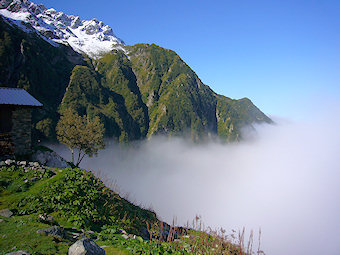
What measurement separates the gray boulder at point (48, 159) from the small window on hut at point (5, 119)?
15.3ft

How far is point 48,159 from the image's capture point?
30.6 m

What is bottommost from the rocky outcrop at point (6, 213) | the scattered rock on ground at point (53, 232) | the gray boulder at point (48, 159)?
the rocky outcrop at point (6, 213)

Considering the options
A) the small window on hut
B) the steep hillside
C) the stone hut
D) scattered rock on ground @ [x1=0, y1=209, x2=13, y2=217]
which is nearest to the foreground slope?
scattered rock on ground @ [x1=0, y1=209, x2=13, y2=217]

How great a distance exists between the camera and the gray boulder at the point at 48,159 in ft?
96.7

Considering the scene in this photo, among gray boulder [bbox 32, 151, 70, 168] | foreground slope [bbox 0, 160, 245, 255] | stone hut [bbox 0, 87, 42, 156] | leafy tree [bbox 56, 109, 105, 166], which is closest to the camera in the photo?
foreground slope [bbox 0, 160, 245, 255]

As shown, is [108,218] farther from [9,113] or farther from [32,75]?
[32,75]

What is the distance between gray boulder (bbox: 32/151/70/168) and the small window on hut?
4.65m

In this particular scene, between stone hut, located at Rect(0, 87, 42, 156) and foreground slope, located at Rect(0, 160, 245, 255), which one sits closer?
foreground slope, located at Rect(0, 160, 245, 255)

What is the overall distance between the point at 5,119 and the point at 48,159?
7.39 metres

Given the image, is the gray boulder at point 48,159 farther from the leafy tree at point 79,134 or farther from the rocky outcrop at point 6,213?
the rocky outcrop at point 6,213

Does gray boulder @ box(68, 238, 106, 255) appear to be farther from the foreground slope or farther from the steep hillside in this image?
the steep hillside

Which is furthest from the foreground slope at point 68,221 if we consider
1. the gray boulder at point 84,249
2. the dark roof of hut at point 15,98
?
the dark roof of hut at point 15,98

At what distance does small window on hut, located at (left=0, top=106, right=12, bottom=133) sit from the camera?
90.9ft

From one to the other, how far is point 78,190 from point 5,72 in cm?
18158
